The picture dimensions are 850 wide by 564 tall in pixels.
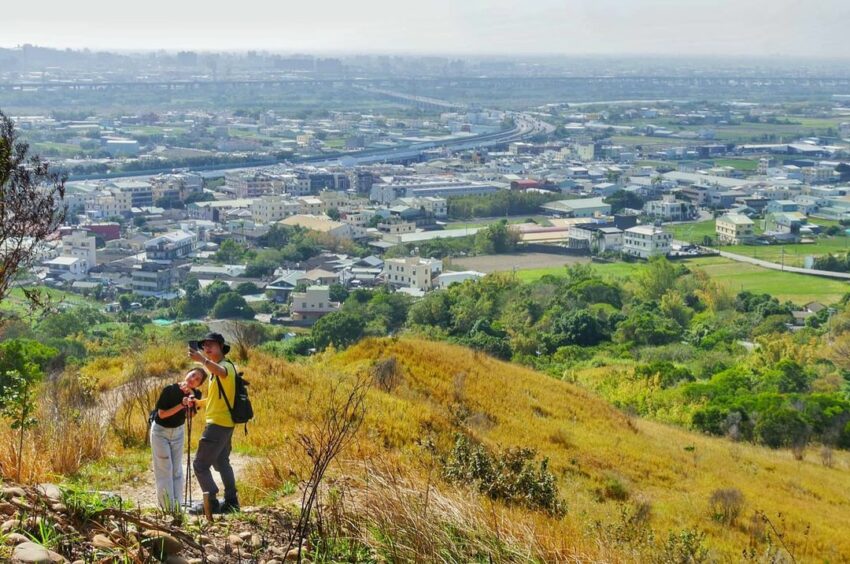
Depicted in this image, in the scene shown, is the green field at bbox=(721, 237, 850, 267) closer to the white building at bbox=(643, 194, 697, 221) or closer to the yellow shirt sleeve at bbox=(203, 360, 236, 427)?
the white building at bbox=(643, 194, 697, 221)

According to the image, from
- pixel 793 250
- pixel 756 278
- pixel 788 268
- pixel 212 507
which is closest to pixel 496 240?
pixel 756 278

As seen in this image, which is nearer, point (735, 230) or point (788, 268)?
point (788, 268)

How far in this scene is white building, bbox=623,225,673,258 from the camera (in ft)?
80.1

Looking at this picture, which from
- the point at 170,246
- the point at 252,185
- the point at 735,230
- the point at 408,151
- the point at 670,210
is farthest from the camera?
the point at 408,151

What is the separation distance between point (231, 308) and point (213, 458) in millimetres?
15693

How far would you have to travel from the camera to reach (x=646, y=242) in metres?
24.7

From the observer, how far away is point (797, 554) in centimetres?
496

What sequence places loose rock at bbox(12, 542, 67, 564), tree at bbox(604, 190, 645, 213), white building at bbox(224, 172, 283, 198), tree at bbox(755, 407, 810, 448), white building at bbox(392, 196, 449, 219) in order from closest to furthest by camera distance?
loose rock at bbox(12, 542, 67, 564) < tree at bbox(755, 407, 810, 448) < white building at bbox(392, 196, 449, 219) < tree at bbox(604, 190, 645, 213) < white building at bbox(224, 172, 283, 198)

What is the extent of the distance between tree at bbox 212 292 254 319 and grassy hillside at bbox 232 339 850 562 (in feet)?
35.1

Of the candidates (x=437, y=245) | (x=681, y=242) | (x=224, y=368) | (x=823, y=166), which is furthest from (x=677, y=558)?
(x=823, y=166)

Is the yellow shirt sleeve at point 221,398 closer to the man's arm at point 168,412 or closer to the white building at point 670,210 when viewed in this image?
the man's arm at point 168,412

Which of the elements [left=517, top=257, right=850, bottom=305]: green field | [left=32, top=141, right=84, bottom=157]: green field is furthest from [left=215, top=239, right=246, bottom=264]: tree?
[left=32, top=141, right=84, bottom=157]: green field

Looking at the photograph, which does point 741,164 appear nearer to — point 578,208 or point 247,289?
point 578,208

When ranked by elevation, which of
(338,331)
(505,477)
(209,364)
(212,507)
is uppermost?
(209,364)
